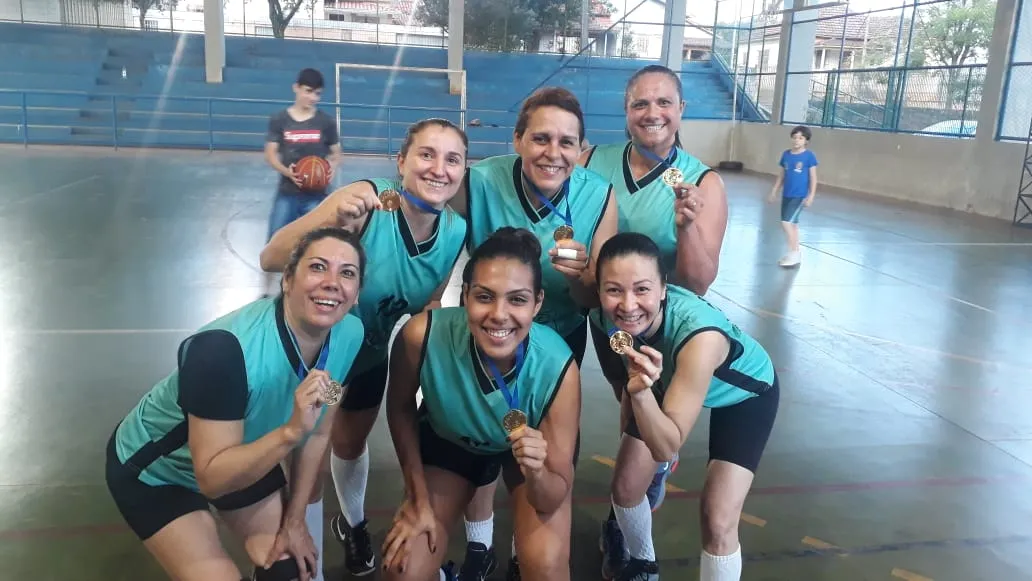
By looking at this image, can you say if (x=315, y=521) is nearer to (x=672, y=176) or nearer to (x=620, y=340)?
(x=620, y=340)

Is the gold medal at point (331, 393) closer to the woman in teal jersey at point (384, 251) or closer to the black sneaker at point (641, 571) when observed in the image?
the woman in teal jersey at point (384, 251)

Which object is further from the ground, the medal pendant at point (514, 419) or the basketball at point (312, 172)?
the basketball at point (312, 172)

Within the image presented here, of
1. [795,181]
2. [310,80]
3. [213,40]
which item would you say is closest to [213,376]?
[310,80]

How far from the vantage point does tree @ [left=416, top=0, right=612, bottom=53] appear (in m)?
27.0

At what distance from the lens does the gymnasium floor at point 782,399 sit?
11.0 feet

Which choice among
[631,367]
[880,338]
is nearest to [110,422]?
[631,367]

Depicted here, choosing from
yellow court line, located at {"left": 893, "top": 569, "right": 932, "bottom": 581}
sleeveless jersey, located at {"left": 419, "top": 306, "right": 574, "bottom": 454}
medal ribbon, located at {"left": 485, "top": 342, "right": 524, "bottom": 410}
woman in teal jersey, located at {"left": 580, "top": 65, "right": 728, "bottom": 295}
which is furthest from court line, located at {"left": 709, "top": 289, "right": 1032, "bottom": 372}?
medal ribbon, located at {"left": 485, "top": 342, "right": 524, "bottom": 410}

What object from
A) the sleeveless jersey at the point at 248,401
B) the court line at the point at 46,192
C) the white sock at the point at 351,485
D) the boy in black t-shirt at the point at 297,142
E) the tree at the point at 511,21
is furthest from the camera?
the tree at the point at 511,21

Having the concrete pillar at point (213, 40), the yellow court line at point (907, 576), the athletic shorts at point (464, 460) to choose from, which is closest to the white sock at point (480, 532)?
the athletic shorts at point (464, 460)

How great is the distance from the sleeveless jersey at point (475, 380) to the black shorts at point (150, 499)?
68 cm

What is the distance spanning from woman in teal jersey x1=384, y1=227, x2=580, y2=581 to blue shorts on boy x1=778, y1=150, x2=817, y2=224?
7.55 m

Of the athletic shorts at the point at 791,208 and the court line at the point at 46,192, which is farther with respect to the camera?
the court line at the point at 46,192

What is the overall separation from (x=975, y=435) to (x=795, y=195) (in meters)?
5.48

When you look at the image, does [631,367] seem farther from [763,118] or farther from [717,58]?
[717,58]
